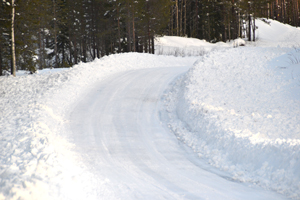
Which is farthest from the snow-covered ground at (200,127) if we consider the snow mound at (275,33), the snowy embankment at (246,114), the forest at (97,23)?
the snow mound at (275,33)

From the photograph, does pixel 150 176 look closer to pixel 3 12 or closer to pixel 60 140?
pixel 60 140

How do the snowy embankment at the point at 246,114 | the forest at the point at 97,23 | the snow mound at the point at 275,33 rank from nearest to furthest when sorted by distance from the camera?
the snowy embankment at the point at 246,114 < the forest at the point at 97,23 < the snow mound at the point at 275,33

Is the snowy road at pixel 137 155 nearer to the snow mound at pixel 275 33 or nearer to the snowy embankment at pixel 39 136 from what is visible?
the snowy embankment at pixel 39 136

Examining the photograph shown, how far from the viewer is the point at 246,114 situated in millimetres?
7703

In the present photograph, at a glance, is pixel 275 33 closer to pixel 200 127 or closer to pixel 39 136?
pixel 200 127

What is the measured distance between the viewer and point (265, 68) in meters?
10.9

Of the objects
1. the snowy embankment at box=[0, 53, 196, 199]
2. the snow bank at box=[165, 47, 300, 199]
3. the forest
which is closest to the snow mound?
the forest

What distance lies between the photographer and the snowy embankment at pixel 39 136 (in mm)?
4410

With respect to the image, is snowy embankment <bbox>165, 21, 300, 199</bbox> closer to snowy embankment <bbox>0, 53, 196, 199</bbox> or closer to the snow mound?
snowy embankment <bbox>0, 53, 196, 199</bbox>

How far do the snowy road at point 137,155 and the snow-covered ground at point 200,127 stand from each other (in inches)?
2.0

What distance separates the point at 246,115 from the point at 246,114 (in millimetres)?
91

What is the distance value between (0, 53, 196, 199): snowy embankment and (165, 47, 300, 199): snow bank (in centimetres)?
329

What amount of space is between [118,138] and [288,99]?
563 cm

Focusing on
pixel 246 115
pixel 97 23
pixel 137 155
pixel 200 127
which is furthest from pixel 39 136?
pixel 97 23
